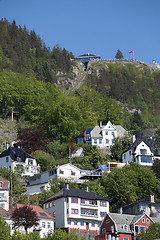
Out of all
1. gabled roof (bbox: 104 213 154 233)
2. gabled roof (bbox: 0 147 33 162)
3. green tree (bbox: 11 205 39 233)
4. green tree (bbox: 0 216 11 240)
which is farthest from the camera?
gabled roof (bbox: 0 147 33 162)

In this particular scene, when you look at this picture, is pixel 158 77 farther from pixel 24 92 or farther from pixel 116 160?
pixel 116 160

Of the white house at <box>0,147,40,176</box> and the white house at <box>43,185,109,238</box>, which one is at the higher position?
the white house at <box>0,147,40,176</box>

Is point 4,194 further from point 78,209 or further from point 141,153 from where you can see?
point 141,153

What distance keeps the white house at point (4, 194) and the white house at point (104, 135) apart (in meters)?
37.4

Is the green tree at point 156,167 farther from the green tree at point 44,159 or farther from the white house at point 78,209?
the green tree at point 44,159

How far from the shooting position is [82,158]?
320 feet

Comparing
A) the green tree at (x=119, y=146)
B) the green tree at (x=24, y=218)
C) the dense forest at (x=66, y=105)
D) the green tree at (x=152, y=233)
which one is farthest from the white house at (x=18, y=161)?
the green tree at (x=152, y=233)

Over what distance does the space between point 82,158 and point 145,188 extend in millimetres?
18802

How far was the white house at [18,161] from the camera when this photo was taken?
92.7 meters

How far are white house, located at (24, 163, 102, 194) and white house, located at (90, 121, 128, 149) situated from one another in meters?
21.5

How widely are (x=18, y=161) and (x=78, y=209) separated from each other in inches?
962

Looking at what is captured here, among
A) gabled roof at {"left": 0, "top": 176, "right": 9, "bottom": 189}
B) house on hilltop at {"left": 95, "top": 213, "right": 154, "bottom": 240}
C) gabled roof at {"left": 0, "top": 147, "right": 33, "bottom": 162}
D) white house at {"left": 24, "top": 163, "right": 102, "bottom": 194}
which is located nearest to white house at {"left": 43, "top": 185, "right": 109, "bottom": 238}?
house on hilltop at {"left": 95, "top": 213, "right": 154, "bottom": 240}

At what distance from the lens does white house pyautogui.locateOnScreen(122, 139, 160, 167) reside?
9844 centimetres

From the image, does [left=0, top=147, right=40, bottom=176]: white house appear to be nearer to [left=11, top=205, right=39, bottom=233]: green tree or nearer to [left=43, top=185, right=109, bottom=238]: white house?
[left=43, top=185, right=109, bottom=238]: white house
